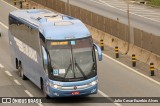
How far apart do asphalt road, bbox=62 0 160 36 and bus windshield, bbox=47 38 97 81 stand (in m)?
24.4

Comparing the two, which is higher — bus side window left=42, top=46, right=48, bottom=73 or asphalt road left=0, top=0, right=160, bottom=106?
bus side window left=42, top=46, right=48, bottom=73

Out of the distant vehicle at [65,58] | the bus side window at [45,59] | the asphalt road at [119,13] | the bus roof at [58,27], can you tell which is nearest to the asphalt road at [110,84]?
the distant vehicle at [65,58]

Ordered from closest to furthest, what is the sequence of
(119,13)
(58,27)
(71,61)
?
(71,61) < (58,27) < (119,13)

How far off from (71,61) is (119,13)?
36341mm

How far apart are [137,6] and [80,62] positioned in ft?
140

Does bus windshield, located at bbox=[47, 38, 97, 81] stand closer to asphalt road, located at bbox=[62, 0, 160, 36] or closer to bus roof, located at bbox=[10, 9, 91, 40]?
bus roof, located at bbox=[10, 9, 91, 40]

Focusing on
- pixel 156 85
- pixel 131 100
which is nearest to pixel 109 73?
pixel 156 85

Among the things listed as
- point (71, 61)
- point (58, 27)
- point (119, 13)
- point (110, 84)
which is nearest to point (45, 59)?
point (71, 61)

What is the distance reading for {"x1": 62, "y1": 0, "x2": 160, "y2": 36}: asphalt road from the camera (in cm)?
5151

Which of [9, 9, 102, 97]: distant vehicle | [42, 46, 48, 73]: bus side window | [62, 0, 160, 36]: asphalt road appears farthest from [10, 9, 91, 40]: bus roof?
[62, 0, 160, 36]: asphalt road

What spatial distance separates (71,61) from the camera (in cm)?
2358

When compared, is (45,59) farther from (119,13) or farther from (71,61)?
(119,13)

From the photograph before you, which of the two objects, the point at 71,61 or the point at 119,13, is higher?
the point at 71,61

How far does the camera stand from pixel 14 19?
29.9m
